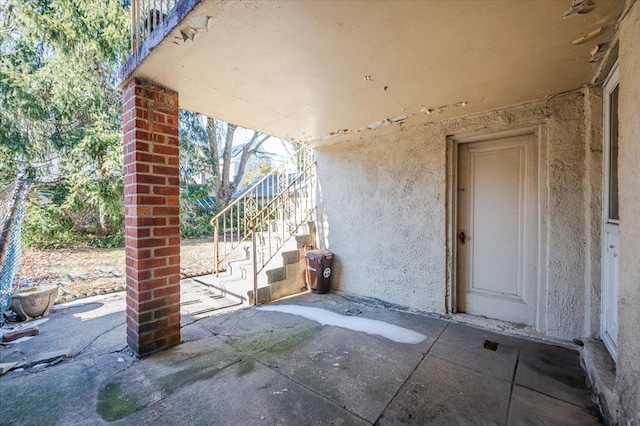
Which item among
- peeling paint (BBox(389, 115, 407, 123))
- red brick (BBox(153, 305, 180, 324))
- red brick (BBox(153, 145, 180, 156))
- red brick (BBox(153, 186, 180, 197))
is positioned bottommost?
red brick (BBox(153, 305, 180, 324))

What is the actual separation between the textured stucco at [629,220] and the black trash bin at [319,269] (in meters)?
3.11

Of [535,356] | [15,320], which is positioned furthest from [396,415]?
[15,320]

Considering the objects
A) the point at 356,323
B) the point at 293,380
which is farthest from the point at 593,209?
the point at 293,380

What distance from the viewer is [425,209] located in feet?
11.2

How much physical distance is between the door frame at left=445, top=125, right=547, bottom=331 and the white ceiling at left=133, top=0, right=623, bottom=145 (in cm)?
34

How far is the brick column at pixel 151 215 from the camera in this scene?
89.8 inches

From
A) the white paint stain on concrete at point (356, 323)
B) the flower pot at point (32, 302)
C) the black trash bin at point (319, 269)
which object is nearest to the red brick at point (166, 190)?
the white paint stain on concrete at point (356, 323)

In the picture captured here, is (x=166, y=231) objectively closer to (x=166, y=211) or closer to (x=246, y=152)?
(x=166, y=211)

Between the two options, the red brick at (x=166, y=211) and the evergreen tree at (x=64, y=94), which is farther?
the evergreen tree at (x=64, y=94)

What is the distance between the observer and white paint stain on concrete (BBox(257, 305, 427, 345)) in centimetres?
282

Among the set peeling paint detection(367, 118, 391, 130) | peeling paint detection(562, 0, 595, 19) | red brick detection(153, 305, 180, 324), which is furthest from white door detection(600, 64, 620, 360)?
red brick detection(153, 305, 180, 324)

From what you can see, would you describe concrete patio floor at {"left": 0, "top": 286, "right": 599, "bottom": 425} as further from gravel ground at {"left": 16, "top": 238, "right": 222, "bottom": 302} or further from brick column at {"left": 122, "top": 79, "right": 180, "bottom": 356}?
gravel ground at {"left": 16, "top": 238, "right": 222, "bottom": 302}

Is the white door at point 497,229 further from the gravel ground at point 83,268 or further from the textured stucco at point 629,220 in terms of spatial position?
the gravel ground at point 83,268

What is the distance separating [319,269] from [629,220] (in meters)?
3.30
